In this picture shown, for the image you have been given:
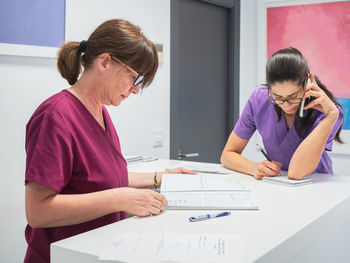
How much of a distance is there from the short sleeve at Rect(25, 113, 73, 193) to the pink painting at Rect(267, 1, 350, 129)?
2.64 meters

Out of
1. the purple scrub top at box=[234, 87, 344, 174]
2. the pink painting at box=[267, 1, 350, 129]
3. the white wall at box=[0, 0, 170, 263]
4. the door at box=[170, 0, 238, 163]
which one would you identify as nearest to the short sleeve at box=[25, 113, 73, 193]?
the white wall at box=[0, 0, 170, 263]

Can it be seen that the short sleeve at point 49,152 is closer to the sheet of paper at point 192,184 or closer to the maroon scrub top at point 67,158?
the maroon scrub top at point 67,158

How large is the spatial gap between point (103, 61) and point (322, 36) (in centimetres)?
252

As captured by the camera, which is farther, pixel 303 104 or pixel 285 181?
pixel 303 104

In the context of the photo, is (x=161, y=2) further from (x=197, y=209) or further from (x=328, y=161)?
(x=197, y=209)

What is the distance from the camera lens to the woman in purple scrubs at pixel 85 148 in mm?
1006

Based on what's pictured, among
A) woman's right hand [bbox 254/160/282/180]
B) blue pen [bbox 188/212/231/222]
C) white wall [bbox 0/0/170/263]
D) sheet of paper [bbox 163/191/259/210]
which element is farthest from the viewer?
white wall [bbox 0/0/170/263]

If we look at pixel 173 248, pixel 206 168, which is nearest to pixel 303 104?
pixel 206 168

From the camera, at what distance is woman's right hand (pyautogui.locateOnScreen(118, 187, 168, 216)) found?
1082 mm

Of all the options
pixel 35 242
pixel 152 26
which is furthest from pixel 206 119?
pixel 35 242

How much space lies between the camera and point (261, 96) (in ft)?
6.31

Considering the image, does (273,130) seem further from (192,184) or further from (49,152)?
(49,152)

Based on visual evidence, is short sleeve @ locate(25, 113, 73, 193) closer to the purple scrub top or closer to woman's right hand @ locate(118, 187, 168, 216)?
woman's right hand @ locate(118, 187, 168, 216)

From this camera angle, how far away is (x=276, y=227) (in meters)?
1.06
